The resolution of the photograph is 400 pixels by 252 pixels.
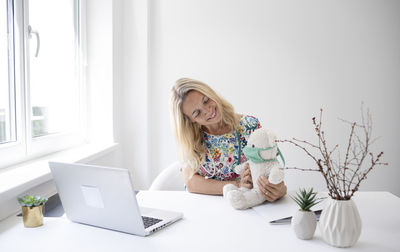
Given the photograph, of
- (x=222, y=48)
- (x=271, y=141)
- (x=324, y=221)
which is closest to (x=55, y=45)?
(x=222, y=48)

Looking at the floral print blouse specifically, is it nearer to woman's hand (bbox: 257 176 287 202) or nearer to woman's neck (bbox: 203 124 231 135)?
woman's neck (bbox: 203 124 231 135)

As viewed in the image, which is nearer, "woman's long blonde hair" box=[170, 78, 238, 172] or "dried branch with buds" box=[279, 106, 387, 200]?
"dried branch with buds" box=[279, 106, 387, 200]

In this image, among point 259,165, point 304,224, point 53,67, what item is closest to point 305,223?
point 304,224

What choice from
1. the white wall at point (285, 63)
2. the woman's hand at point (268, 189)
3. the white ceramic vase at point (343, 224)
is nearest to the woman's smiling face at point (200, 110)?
the woman's hand at point (268, 189)

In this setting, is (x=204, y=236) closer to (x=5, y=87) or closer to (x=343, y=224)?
(x=343, y=224)

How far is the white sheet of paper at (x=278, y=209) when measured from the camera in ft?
4.21

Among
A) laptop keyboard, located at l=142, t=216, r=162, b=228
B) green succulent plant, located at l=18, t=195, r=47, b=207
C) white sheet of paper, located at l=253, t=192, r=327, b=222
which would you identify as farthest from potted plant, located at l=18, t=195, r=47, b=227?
white sheet of paper, located at l=253, t=192, r=327, b=222

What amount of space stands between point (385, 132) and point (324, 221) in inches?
83.3

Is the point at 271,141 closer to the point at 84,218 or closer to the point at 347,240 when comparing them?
the point at 347,240

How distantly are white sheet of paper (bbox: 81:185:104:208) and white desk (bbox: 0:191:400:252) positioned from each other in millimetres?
87

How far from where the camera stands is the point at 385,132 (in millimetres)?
2891

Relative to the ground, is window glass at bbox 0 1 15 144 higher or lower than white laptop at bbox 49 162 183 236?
higher

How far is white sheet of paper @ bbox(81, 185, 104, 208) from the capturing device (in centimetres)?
117

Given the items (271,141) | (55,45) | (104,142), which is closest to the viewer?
(271,141)
